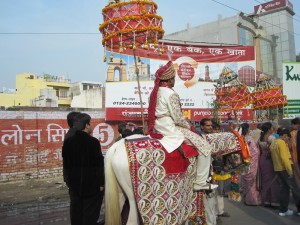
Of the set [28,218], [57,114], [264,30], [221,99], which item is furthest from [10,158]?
[264,30]

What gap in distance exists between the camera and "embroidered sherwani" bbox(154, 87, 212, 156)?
4.12 meters

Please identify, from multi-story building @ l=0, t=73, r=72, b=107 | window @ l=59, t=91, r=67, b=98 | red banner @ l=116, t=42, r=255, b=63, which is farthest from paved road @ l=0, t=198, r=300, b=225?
window @ l=59, t=91, r=67, b=98

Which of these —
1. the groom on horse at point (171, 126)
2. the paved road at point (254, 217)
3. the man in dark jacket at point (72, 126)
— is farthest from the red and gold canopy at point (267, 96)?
the man in dark jacket at point (72, 126)

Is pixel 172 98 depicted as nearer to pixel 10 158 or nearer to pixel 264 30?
pixel 10 158

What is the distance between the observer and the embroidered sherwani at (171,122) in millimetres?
4125

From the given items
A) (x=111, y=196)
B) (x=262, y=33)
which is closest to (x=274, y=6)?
(x=262, y=33)

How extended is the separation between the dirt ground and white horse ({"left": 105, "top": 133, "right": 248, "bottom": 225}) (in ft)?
15.3

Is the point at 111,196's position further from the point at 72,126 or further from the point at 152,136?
the point at 72,126

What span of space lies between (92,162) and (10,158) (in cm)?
737

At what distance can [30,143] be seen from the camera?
1088 centimetres

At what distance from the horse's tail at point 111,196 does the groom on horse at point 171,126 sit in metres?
0.65

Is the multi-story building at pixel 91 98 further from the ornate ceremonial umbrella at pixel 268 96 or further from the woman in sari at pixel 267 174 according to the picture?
the woman in sari at pixel 267 174

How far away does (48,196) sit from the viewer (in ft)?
28.0

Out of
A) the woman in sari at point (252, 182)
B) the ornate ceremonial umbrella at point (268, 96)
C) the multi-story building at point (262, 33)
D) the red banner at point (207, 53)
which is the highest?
the multi-story building at point (262, 33)
